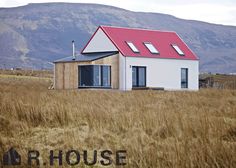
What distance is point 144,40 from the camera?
34.5 meters

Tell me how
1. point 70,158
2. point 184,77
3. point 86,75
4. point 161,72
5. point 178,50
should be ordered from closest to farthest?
1. point 70,158
2. point 86,75
3. point 161,72
4. point 184,77
5. point 178,50

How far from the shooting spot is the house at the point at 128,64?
3144cm

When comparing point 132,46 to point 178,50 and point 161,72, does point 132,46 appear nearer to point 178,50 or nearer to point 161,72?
point 161,72

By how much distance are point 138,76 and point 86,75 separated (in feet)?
11.6

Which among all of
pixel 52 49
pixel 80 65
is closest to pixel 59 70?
pixel 80 65

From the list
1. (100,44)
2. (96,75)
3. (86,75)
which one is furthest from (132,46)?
(86,75)

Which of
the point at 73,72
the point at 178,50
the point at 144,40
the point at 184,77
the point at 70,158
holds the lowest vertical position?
the point at 70,158

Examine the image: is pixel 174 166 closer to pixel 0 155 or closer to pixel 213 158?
pixel 213 158

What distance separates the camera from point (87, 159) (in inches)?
265

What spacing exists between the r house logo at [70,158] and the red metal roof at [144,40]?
24.6 metres

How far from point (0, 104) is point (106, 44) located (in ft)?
70.2

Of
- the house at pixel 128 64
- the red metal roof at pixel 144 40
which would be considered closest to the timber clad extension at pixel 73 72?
the house at pixel 128 64

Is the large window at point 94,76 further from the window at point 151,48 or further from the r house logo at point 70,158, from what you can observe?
the r house logo at point 70,158

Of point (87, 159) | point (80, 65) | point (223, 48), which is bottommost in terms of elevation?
point (87, 159)
